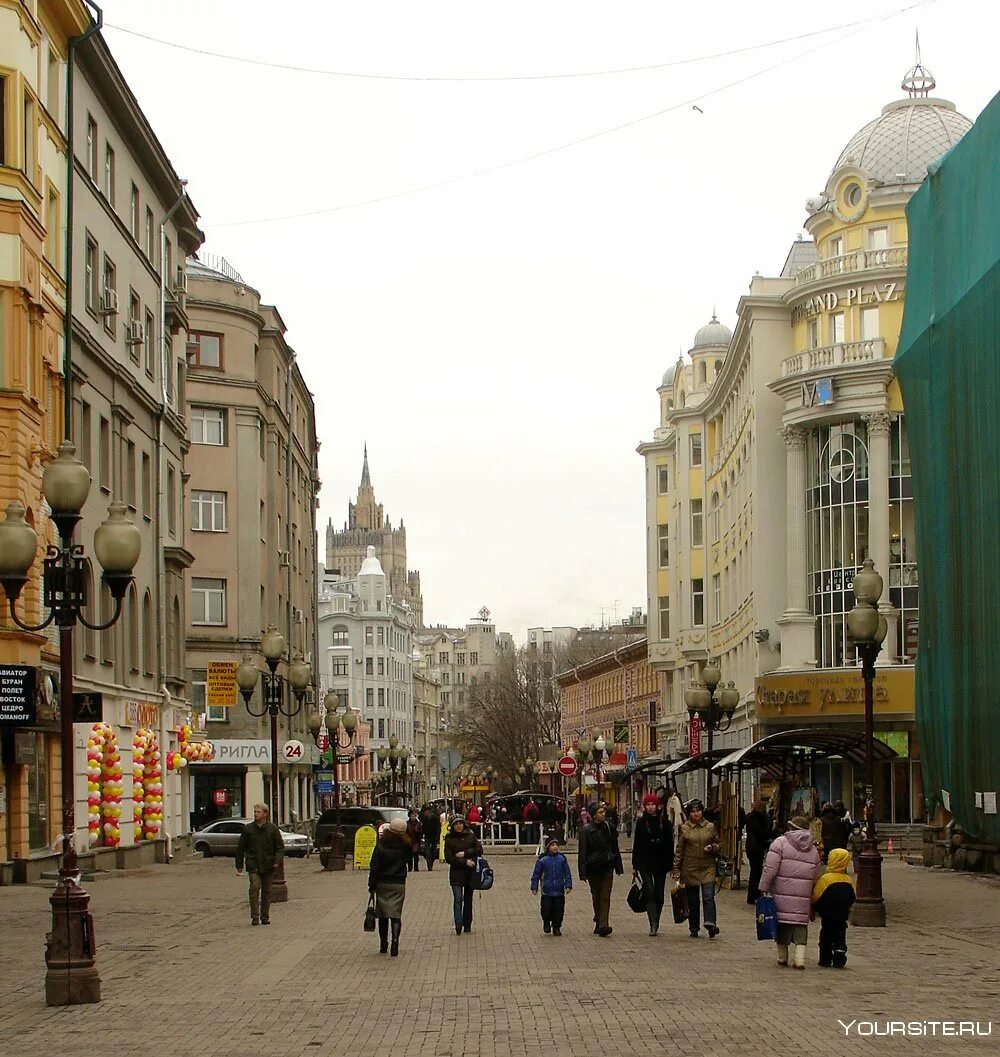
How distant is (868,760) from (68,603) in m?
12.2

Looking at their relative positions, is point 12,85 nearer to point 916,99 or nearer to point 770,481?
point 770,481

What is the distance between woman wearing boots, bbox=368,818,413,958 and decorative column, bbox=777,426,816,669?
39323 mm

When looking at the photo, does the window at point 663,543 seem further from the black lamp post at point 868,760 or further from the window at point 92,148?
the black lamp post at point 868,760

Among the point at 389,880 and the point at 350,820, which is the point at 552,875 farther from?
the point at 350,820

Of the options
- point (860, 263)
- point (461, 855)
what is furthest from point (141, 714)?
point (860, 263)

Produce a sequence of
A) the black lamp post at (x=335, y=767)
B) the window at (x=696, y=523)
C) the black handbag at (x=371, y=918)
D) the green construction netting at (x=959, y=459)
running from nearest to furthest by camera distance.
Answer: the black handbag at (x=371, y=918)
the green construction netting at (x=959, y=459)
the black lamp post at (x=335, y=767)
the window at (x=696, y=523)

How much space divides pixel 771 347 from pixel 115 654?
27910mm

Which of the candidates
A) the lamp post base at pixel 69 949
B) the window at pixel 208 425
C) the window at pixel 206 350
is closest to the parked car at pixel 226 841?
the window at pixel 208 425

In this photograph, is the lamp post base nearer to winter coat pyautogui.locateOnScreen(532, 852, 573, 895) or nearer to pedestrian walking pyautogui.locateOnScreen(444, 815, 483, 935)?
pedestrian walking pyautogui.locateOnScreen(444, 815, 483, 935)

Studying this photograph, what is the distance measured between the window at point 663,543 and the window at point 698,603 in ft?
15.5

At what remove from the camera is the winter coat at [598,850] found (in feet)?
71.1

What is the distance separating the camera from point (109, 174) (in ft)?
133

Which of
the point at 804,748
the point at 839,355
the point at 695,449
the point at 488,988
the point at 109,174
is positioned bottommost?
the point at 488,988

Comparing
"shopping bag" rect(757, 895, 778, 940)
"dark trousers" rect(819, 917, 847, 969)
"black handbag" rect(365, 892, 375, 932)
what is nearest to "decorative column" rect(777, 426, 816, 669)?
"black handbag" rect(365, 892, 375, 932)
